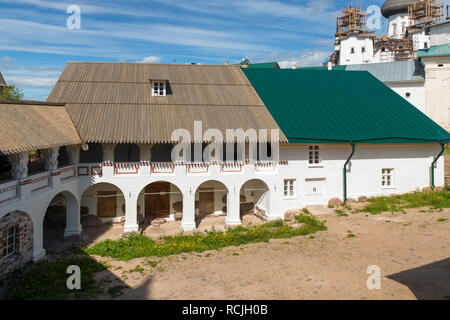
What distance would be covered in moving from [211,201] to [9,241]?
13.4 metres

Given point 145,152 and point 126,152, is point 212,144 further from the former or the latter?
point 126,152

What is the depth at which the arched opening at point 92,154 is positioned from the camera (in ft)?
78.8

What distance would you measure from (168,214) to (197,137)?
6.52m

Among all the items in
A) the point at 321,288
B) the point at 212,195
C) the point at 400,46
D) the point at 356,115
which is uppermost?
the point at 400,46

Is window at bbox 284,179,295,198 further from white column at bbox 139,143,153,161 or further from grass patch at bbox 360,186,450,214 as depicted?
white column at bbox 139,143,153,161

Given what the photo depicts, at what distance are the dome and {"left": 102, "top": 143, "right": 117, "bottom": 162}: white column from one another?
66.9 metres

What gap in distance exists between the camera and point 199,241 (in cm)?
2012

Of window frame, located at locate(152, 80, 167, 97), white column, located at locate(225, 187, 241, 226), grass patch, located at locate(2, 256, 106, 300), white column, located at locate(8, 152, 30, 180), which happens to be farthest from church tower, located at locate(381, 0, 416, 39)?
grass patch, located at locate(2, 256, 106, 300)

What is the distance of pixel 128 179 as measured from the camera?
22203mm

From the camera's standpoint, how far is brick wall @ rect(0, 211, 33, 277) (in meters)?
15.1

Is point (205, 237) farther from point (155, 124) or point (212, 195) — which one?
point (155, 124)

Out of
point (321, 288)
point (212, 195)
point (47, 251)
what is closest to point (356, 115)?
point (212, 195)

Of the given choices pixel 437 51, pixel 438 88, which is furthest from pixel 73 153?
pixel 437 51

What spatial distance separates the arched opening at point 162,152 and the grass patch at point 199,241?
5806 mm
